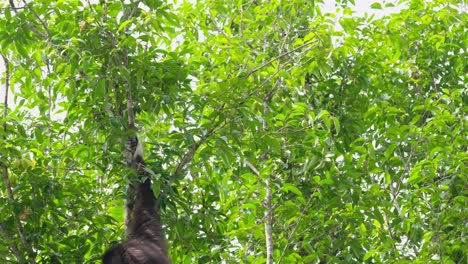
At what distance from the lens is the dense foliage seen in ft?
20.5

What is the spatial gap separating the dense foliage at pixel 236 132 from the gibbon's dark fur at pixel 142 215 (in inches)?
5.9

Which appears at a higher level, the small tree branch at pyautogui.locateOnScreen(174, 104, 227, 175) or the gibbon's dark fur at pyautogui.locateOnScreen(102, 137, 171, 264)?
the small tree branch at pyautogui.locateOnScreen(174, 104, 227, 175)

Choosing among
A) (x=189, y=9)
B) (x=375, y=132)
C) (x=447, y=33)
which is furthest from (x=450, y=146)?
(x=189, y=9)

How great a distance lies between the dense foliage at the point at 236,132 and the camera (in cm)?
625

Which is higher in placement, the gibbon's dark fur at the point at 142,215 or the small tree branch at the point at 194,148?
the small tree branch at the point at 194,148

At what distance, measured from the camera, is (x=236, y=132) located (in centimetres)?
625

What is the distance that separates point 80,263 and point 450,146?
12.7 feet

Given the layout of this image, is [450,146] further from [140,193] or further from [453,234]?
[140,193]

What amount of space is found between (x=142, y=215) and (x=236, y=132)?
99cm

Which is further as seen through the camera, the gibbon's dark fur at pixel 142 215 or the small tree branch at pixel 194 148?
the small tree branch at pixel 194 148

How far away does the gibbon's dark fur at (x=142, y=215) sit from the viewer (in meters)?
5.72

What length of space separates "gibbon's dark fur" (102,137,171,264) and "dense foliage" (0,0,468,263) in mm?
150

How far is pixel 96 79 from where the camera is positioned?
19.8 feet

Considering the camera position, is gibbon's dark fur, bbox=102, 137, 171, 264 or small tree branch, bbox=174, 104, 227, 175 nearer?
gibbon's dark fur, bbox=102, 137, 171, 264
